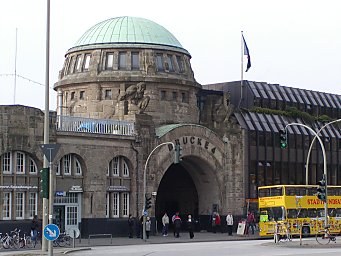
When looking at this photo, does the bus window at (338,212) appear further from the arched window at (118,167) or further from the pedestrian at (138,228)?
the arched window at (118,167)

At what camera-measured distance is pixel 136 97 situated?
6084cm

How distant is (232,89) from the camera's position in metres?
73.8

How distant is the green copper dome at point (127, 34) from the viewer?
6488 cm

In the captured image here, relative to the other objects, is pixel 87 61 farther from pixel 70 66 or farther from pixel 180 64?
pixel 180 64

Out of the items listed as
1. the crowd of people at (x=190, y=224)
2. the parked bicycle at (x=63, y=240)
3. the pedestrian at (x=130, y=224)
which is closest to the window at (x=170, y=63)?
the crowd of people at (x=190, y=224)

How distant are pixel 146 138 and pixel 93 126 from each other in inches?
166

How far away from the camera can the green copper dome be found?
64875 mm

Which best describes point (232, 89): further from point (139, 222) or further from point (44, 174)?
point (44, 174)

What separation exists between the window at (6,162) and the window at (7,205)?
1353 millimetres

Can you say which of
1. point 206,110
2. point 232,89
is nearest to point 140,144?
point 206,110

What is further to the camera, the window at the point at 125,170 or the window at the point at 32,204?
the window at the point at 125,170

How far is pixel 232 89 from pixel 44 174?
46.3m

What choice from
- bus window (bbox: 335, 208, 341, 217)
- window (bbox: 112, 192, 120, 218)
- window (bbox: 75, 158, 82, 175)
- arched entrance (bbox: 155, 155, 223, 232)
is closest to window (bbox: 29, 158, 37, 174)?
window (bbox: 75, 158, 82, 175)

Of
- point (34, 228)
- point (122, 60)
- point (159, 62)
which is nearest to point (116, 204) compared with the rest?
point (34, 228)
